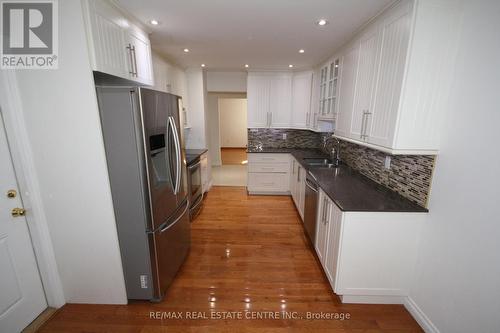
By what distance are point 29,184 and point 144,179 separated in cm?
87

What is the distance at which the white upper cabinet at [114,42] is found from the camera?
4.70ft

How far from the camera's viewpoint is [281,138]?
4664mm

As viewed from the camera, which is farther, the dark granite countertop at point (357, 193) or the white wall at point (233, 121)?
the white wall at point (233, 121)

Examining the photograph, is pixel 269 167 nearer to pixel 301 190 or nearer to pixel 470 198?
pixel 301 190

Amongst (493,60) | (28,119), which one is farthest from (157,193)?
(493,60)

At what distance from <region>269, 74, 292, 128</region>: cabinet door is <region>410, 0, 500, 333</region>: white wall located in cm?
294

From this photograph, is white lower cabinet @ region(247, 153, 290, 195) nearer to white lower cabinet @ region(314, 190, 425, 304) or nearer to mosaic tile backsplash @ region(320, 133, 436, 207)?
mosaic tile backsplash @ region(320, 133, 436, 207)

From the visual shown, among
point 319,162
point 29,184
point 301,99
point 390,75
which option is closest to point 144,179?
point 29,184

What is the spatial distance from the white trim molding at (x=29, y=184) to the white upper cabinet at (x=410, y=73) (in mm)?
2756

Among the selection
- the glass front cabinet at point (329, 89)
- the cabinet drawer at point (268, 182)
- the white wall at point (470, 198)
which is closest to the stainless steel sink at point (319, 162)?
the glass front cabinet at point (329, 89)

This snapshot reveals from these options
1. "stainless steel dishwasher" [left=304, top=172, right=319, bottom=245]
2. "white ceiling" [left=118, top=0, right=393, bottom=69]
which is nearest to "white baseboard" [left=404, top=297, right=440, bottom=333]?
"stainless steel dishwasher" [left=304, top=172, right=319, bottom=245]

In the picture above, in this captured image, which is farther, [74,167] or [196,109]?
[196,109]

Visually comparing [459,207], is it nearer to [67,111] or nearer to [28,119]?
[67,111]

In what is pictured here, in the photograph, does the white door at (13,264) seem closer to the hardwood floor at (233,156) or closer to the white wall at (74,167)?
the white wall at (74,167)
